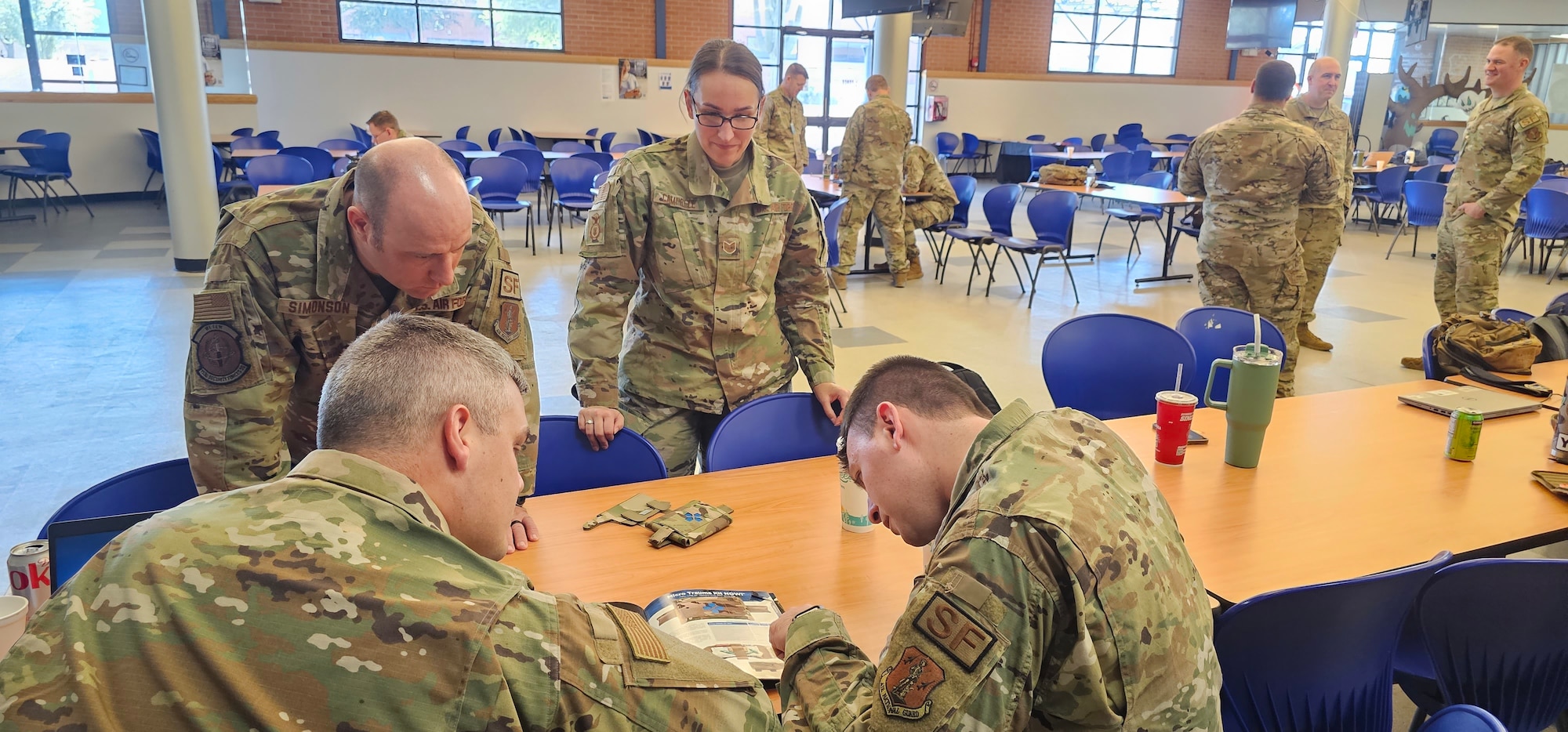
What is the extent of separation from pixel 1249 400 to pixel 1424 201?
845 centimetres

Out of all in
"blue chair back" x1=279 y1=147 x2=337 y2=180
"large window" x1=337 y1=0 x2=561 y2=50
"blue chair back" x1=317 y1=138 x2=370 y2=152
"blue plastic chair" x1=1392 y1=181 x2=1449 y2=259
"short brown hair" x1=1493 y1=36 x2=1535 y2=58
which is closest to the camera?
"short brown hair" x1=1493 y1=36 x2=1535 y2=58

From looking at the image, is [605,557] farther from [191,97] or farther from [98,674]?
[191,97]

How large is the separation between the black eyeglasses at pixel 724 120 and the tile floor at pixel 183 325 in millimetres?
2485

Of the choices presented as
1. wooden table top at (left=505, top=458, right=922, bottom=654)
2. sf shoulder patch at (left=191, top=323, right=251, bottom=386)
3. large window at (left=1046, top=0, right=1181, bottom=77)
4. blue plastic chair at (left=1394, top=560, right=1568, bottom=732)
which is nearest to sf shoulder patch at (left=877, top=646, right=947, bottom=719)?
wooden table top at (left=505, top=458, right=922, bottom=654)

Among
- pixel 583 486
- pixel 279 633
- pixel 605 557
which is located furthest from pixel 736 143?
pixel 279 633

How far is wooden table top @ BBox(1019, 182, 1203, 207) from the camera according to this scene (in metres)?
7.59

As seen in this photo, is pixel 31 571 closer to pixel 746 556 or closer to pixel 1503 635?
pixel 746 556

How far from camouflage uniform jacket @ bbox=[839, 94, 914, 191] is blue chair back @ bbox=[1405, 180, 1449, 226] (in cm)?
496

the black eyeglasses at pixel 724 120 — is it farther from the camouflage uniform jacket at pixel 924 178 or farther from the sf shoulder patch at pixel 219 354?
the camouflage uniform jacket at pixel 924 178

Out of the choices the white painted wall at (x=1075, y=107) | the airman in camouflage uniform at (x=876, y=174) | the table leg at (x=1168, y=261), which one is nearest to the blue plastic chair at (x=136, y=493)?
the airman in camouflage uniform at (x=876, y=174)

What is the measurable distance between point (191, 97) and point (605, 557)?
22.6 ft

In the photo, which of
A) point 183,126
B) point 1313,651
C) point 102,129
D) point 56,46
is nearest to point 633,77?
point 102,129

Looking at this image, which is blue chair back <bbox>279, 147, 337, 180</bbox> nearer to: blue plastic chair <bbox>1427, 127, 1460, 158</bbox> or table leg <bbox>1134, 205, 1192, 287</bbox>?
table leg <bbox>1134, 205, 1192, 287</bbox>

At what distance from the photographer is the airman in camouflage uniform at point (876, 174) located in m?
7.54
